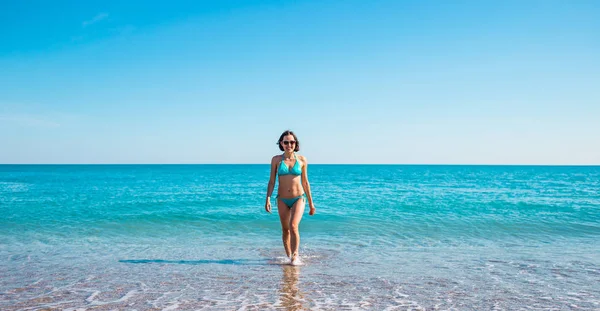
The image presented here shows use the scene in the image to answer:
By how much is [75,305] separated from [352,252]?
5.46m

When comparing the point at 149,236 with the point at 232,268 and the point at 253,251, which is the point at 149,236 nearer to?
the point at 253,251

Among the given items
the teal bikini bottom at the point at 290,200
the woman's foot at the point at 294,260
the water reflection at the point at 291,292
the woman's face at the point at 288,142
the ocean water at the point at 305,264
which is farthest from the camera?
the woman's foot at the point at 294,260

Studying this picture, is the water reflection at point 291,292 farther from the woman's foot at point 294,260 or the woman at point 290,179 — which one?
the woman at point 290,179

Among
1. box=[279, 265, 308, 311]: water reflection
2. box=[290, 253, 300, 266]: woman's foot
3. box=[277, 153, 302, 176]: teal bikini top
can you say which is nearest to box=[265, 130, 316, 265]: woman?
box=[277, 153, 302, 176]: teal bikini top

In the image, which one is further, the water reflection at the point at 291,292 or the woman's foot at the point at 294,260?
the woman's foot at the point at 294,260

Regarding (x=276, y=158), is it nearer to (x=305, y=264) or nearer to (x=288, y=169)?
(x=288, y=169)

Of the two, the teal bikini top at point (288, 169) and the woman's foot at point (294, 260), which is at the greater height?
the teal bikini top at point (288, 169)

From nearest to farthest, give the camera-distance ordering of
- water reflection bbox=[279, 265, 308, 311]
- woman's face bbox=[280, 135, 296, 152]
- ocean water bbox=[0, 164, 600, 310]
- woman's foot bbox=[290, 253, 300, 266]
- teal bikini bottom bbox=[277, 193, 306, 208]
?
water reflection bbox=[279, 265, 308, 311], ocean water bbox=[0, 164, 600, 310], woman's face bbox=[280, 135, 296, 152], teal bikini bottom bbox=[277, 193, 306, 208], woman's foot bbox=[290, 253, 300, 266]

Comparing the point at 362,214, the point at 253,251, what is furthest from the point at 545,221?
the point at 253,251

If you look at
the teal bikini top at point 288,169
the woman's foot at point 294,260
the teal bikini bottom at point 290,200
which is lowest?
the woman's foot at point 294,260

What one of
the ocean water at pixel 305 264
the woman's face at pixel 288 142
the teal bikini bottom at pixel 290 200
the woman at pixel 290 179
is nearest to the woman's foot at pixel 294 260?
the ocean water at pixel 305 264

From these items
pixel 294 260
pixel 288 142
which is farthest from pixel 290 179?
pixel 294 260

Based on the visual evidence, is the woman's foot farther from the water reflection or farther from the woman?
the woman

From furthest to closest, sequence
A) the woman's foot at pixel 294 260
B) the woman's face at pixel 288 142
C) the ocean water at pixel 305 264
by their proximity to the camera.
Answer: the woman's foot at pixel 294 260 < the woman's face at pixel 288 142 < the ocean water at pixel 305 264
